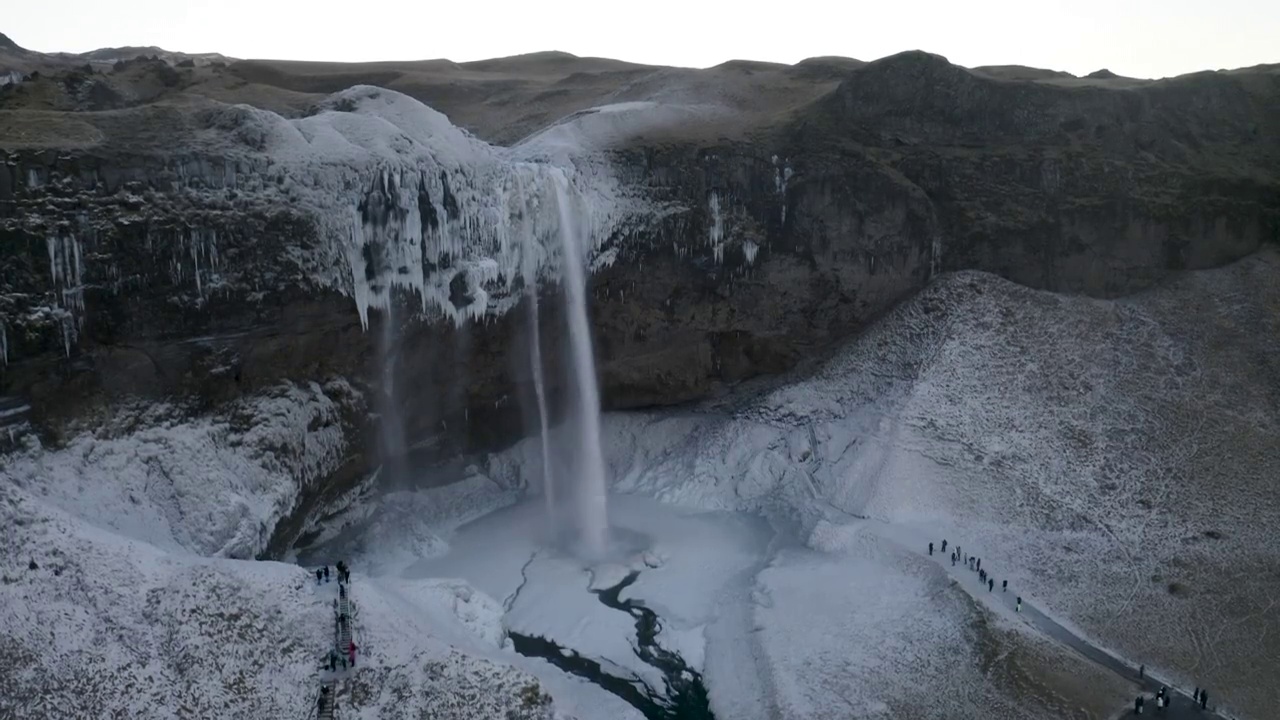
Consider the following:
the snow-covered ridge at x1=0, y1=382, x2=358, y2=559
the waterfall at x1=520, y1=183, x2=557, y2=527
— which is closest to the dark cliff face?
the waterfall at x1=520, y1=183, x2=557, y2=527

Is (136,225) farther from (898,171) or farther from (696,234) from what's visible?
(898,171)

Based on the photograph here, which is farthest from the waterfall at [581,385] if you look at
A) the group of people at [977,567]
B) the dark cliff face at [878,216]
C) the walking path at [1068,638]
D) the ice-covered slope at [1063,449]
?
the group of people at [977,567]

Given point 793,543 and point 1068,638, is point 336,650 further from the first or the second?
point 1068,638

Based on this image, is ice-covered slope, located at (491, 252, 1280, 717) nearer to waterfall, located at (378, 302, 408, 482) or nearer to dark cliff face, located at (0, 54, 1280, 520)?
dark cliff face, located at (0, 54, 1280, 520)

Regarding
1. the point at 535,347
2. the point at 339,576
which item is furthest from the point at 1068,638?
the point at 535,347

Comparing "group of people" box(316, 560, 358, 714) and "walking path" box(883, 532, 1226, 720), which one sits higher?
"group of people" box(316, 560, 358, 714)

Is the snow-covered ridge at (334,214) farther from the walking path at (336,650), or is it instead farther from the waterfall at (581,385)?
the walking path at (336,650)
